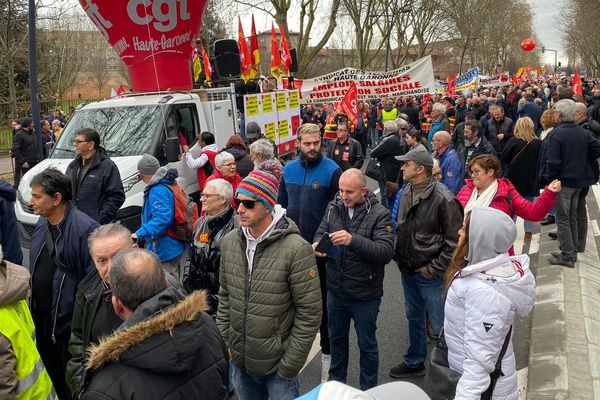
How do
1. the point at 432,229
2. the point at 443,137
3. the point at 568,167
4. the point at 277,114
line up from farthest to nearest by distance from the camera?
the point at 277,114 → the point at 443,137 → the point at 568,167 → the point at 432,229

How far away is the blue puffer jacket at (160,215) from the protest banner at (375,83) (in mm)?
9833

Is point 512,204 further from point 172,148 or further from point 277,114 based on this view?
point 277,114

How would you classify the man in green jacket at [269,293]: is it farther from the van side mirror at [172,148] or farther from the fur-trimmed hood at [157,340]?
the van side mirror at [172,148]

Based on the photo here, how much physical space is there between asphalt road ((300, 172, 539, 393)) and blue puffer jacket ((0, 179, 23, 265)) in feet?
8.36

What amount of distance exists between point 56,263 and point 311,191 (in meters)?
2.02

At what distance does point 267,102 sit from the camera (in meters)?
11.6

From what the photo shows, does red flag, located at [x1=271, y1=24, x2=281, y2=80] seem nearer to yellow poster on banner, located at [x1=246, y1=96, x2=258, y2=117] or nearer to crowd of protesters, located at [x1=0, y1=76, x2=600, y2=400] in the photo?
yellow poster on banner, located at [x1=246, y1=96, x2=258, y2=117]

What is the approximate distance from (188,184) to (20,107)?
72.5ft

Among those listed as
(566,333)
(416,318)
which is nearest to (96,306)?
(416,318)

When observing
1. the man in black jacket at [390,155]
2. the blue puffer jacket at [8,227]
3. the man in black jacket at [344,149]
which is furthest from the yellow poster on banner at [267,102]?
the blue puffer jacket at [8,227]

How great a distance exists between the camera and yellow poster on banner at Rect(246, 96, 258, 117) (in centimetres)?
1050

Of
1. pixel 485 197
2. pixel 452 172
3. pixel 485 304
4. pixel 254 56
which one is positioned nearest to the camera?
pixel 485 304

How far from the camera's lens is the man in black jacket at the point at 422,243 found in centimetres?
383

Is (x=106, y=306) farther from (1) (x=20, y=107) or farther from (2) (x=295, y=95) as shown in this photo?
(1) (x=20, y=107)
